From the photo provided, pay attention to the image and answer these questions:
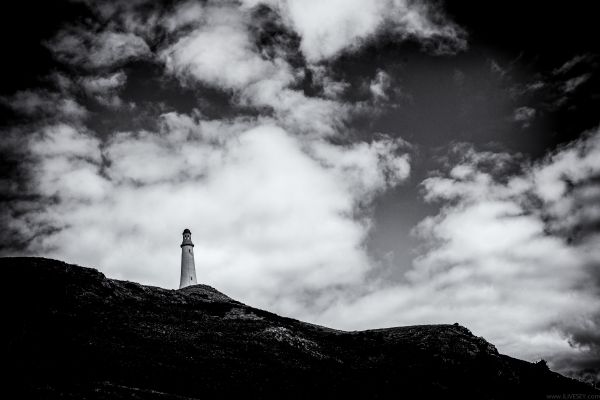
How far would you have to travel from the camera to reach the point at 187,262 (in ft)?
269

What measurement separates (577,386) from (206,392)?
57476 mm

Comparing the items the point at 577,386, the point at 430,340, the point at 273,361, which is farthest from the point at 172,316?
the point at 577,386

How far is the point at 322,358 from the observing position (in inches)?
1623

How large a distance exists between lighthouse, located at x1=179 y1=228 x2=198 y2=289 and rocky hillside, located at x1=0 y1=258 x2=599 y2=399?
25432mm

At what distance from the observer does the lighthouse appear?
260 feet

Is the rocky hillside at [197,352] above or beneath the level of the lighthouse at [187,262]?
beneath

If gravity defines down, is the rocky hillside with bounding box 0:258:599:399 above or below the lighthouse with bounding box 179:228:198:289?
below

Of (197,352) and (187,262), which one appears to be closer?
(197,352)

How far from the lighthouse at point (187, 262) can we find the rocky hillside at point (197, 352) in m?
25.4

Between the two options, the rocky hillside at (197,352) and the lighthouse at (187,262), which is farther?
the lighthouse at (187,262)

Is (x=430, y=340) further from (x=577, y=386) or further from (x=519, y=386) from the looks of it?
(x=577, y=386)

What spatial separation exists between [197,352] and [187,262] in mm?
49311

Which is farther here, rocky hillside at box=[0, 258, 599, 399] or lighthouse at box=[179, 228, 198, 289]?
lighthouse at box=[179, 228, 198, 289]

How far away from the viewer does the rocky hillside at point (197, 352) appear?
86.4 feet
